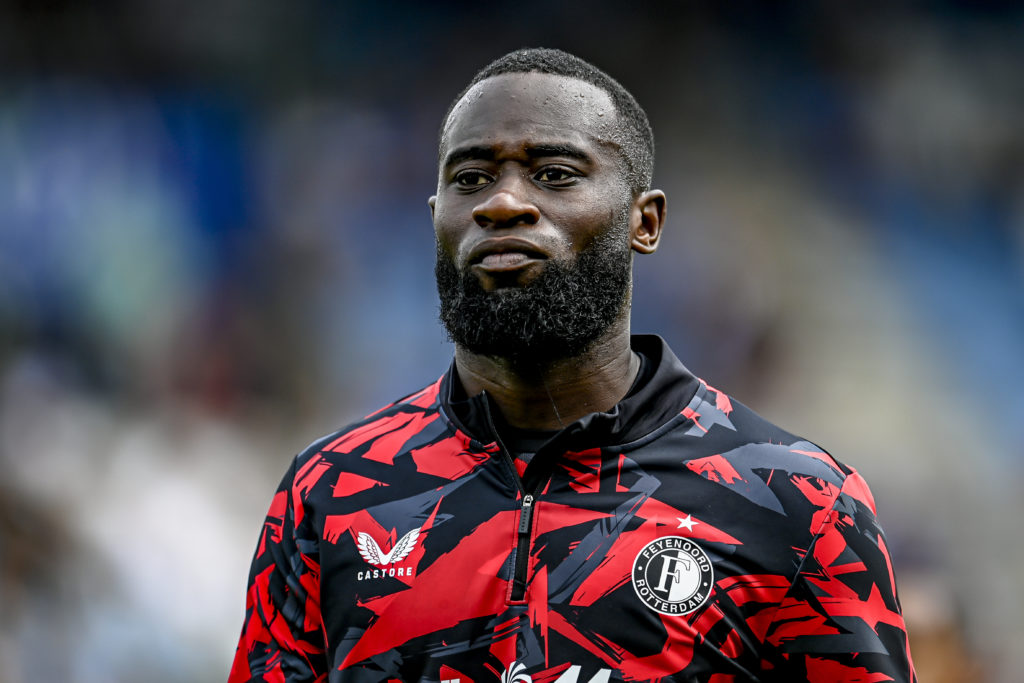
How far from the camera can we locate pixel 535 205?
2.01m

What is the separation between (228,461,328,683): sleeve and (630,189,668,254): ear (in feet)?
2.95

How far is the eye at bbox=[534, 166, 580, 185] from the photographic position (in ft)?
6.72

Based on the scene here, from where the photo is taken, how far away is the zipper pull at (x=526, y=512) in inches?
72.6

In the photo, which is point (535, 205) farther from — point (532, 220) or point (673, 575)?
point (673, 575)

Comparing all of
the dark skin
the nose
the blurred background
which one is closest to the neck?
the dark skin

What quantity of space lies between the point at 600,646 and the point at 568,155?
3.13ft

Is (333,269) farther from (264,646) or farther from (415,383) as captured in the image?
(264,646)

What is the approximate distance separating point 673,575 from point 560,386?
18.4 inches

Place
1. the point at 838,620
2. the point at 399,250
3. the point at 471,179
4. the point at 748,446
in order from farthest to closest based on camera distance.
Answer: the point at 399,250 → the point at 471,179 → the point at 748,446 → the point at 838,620

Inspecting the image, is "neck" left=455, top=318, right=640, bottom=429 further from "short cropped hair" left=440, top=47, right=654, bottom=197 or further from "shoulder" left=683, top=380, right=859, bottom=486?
"short cropped hair" left=440, top=47, right=654, bottom=197

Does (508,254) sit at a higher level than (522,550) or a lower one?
higher

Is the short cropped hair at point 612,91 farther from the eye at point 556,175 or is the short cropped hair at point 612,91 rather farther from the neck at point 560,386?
the neck at point 560,386

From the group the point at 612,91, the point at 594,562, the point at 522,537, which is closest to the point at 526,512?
the point at 522,537

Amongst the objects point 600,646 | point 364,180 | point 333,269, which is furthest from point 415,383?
point 600,646
